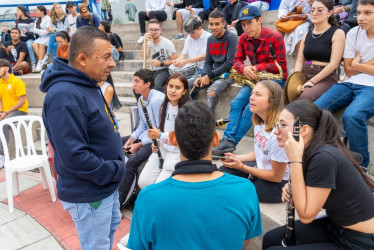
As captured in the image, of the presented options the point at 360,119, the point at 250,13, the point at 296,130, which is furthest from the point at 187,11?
the point at 296,130

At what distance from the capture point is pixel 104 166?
73.5 inches

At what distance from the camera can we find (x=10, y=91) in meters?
5.63

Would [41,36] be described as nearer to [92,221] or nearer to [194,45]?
[194,45]

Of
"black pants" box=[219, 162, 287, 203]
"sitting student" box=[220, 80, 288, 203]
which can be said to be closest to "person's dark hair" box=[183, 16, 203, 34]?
"sitting student" box=[220, 80, 288, 203]

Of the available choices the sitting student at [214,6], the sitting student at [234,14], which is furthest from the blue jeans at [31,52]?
the sitting student at [234,14]

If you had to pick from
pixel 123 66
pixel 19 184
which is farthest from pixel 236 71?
pixel 123 66

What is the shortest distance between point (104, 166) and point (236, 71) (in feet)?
8.94

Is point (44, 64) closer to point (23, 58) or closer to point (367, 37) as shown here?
point (23, 58)

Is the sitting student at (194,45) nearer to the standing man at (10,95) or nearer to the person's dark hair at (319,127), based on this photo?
the standing man at (10,95)

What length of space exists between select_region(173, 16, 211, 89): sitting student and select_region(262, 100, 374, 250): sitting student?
3150 millimetres

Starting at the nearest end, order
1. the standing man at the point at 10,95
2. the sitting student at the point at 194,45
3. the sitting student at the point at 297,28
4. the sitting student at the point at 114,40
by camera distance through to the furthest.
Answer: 1. the sitting student at the point at 297,28
2. the sitting student at the point at 194,45
3. the standing man at the point at 10,95
4. the sitting student at the point at 114,40

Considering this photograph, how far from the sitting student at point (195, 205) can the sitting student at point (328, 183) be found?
1.84ft

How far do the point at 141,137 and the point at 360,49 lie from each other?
8.79ft

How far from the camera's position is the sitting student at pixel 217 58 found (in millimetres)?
4375
